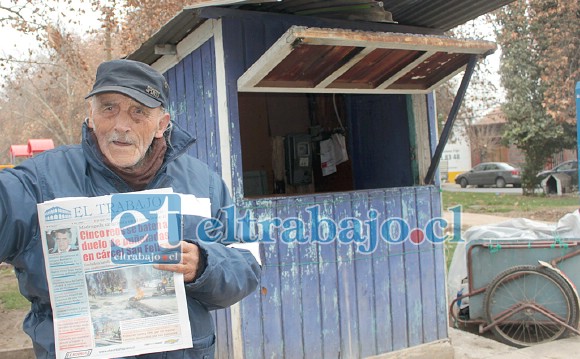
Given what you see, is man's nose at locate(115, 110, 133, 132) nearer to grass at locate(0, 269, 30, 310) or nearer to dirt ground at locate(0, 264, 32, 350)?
dirt ground at locate(0, 264, 32, 350)

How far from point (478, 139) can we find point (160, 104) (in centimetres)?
3645

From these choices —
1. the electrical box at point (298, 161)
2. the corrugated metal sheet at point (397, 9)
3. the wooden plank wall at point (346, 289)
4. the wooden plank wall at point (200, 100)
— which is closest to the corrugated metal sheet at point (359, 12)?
the corrugated metal sheet at point (397, 9)

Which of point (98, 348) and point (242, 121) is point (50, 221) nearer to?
point (98, 348)

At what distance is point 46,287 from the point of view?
1666mm

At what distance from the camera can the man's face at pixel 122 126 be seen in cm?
182

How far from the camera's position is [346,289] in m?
4.22

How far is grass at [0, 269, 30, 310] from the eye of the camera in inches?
278

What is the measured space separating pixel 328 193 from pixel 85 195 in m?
2.60

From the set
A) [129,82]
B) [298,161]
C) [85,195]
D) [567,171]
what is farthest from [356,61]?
[567,171]

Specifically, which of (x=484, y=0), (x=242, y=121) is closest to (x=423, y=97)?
(x=484, y=0)

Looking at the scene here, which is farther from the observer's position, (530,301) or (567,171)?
Answer: (567,171)

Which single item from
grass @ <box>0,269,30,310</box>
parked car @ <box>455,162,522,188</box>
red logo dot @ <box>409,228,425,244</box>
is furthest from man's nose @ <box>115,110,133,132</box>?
parked car @ <box>455,162,522,188</box>

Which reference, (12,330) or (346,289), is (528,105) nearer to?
(346,289)

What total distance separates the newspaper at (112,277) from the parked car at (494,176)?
27703 millimetres
